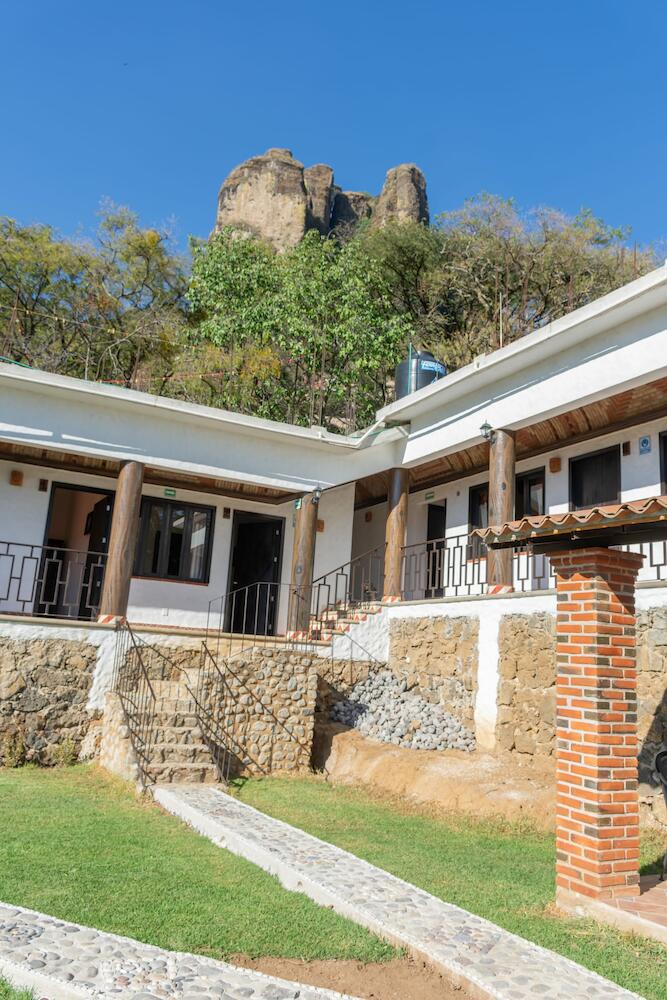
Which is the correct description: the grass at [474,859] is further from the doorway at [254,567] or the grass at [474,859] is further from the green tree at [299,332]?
the green tree at [299,332]

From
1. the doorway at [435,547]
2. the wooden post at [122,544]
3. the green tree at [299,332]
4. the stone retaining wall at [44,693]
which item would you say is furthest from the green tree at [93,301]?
the stone retaining wall at [44,693]

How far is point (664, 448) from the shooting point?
32.7 ft

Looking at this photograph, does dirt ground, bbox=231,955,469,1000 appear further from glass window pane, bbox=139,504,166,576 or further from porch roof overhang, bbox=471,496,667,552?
glass window pane, bbox=139,504,166,576

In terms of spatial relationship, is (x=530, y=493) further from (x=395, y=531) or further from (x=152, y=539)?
(x=152, y=539)

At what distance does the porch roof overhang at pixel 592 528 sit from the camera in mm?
4465

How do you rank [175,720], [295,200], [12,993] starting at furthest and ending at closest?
[295,200] < [175,720] < [12,993]

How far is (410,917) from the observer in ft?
13.9

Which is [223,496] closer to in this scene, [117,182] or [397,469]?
[397,469]

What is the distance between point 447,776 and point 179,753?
3.01m

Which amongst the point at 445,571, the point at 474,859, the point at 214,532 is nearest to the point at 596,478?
the point at 445,571

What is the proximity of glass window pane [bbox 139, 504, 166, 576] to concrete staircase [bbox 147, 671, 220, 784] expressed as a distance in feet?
13.3

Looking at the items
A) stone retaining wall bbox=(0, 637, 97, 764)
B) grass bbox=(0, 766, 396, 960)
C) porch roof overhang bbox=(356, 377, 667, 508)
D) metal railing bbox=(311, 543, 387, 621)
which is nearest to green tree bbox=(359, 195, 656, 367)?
metal railing bbox=(311, 543, 387, 621)

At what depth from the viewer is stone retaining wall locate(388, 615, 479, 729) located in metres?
9.93

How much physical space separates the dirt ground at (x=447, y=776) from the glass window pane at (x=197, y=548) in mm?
4417
